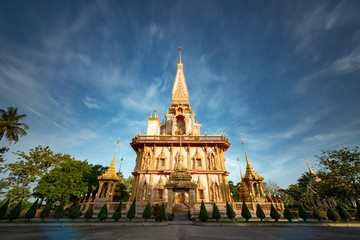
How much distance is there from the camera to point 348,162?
19.2 m

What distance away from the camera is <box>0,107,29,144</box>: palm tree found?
22359 mm

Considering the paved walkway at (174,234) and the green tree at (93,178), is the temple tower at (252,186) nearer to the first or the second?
the paved walkway at (174,234)

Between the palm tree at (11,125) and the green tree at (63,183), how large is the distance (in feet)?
25.1

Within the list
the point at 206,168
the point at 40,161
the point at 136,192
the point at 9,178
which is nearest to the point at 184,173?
the point at 206,168

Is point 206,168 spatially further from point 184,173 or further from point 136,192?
point 136,192

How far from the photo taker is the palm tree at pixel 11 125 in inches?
880

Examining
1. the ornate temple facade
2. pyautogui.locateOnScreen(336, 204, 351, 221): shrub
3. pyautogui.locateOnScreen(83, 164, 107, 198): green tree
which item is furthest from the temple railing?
pyautogui.locateOnScreen(83, 164, 107, 198): green tree

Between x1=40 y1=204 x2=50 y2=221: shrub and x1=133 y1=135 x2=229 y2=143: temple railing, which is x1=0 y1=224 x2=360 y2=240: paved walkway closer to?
x1=40 y1=204 x2=50 y2=221: shrub

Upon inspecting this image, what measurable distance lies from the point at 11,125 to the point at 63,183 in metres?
12.0

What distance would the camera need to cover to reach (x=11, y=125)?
23.2 m

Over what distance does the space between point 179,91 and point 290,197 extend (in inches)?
1595

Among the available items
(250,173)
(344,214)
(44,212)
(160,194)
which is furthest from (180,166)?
(344,214)

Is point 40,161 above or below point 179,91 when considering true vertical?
below

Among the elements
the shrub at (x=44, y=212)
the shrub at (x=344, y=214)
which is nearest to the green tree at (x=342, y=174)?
the shrub at (x=344, y=214)
